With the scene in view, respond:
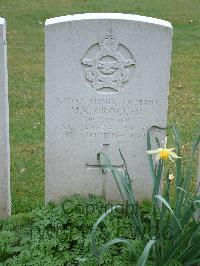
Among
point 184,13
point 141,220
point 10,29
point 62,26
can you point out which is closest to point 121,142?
point 141,220

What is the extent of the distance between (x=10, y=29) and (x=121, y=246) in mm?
7801

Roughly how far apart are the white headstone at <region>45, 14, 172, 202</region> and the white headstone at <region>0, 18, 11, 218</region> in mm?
308

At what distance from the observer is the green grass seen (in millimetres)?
5613

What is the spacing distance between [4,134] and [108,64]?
3.09 feet

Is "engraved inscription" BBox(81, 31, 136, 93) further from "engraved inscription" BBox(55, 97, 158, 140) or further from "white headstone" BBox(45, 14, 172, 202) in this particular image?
"engraved inscription" BBox(55, 97, 158, 140)

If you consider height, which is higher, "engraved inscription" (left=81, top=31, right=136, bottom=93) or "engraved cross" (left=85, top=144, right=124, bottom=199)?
"engraved inscription" (left=81, top=31, right=136, bottom=93)

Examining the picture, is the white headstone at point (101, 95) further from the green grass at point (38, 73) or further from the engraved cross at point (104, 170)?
the green grass at point (38, 73)

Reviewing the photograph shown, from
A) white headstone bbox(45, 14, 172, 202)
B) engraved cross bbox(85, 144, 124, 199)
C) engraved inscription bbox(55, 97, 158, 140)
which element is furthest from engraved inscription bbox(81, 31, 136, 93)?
engraved cross bbox(85, 144, 124, 199)

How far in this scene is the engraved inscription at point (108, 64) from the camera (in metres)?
4.04

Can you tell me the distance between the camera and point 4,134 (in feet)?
14.1

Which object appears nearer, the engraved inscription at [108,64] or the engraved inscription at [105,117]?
the engraved inscription at [108,64]

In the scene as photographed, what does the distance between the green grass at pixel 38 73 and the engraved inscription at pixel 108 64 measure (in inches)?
52.0

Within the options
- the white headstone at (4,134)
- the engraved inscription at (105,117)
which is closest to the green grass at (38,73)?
the white headstone at (4,134)

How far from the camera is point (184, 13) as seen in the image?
12539 millimetres
